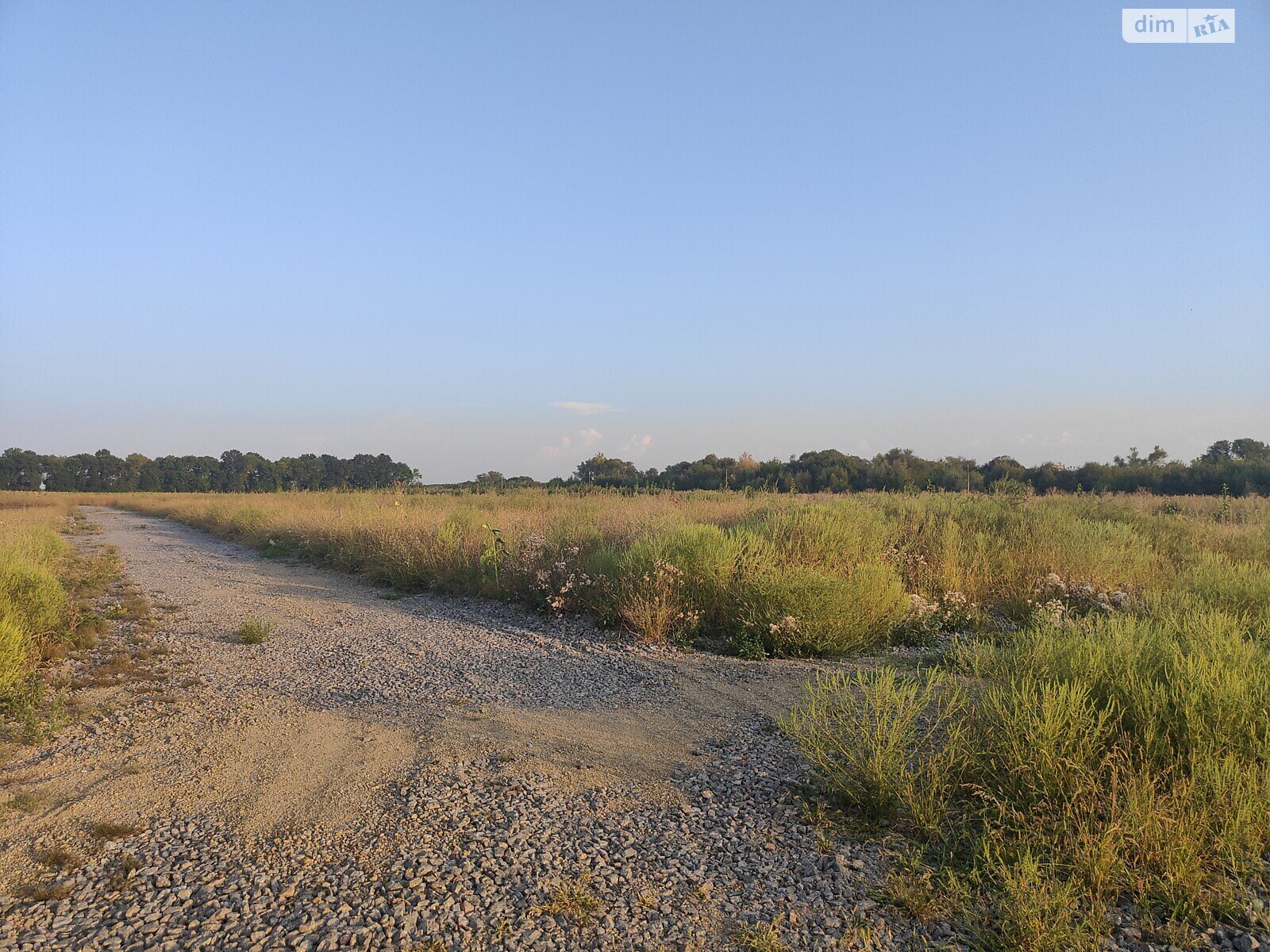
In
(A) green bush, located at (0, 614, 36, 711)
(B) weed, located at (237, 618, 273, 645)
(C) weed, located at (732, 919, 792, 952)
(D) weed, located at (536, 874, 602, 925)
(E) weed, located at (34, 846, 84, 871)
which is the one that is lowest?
(C) weed, located at (732, 919, 792, 952)

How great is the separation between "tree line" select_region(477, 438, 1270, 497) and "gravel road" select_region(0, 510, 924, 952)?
727 inches

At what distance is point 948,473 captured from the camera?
28.0 m

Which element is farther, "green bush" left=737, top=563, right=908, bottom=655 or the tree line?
the tree line

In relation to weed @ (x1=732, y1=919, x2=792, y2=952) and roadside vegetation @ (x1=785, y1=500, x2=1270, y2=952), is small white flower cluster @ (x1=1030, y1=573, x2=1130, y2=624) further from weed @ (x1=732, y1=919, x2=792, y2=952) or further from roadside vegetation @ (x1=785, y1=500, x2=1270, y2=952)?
weed @ (x1=732, y1=919, x2=792, y2=952)

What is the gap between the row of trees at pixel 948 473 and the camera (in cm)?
2664

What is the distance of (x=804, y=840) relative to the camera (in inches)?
138

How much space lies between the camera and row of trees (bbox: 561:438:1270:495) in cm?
2664

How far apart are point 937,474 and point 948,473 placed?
1.43 ft

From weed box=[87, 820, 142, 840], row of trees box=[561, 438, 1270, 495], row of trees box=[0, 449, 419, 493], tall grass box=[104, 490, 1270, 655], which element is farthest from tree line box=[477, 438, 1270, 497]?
row of trees box=[0, 449, 419, 493]

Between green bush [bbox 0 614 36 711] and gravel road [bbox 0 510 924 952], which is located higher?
green bush [bbox 0 614 36 711]

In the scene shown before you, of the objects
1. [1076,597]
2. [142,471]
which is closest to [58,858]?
[1076,597]

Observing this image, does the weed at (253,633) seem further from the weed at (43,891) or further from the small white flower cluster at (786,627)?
the small white flower cluster at (786,627)

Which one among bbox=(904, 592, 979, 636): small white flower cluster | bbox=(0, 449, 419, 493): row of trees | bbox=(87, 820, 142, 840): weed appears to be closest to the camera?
bbox=(87, 820, 142, 840): weed

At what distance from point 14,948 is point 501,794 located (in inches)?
83.4
